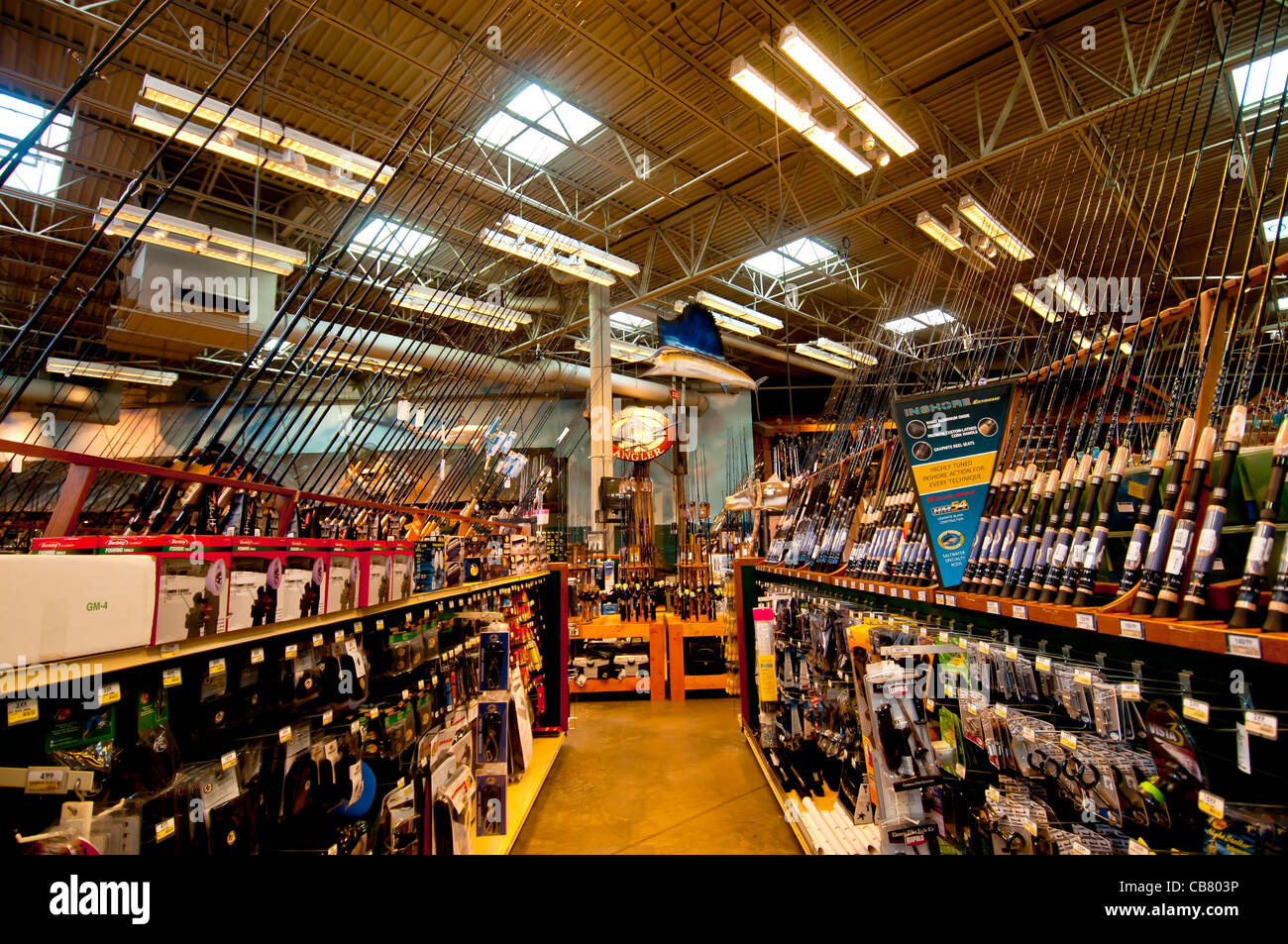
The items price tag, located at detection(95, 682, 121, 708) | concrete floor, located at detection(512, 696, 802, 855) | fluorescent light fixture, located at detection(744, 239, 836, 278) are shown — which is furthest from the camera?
fluorescent light fixture, located at detection(744, 239, 836, 278)

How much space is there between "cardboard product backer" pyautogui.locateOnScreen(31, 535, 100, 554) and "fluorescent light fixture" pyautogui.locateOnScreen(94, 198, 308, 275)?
573 cm

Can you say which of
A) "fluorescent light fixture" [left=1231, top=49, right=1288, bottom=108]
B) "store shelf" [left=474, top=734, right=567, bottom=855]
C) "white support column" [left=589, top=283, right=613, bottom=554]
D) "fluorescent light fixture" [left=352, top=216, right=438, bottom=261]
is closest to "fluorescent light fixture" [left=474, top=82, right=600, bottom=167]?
"fluorescent light fixture" [left=352, top=216, right=438, bottom=261]

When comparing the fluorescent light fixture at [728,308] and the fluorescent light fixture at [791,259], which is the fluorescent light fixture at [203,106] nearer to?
the fluorescent light fixture at [728,308]

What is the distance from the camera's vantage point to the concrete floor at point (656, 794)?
12.6 feet

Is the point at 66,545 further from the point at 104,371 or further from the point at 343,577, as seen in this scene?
the point at 104,371

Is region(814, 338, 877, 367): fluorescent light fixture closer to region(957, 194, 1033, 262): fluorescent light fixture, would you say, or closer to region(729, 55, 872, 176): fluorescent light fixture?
region(957, 194, 1033, 262): fluorescent light fixture

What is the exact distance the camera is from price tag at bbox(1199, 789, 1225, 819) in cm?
134

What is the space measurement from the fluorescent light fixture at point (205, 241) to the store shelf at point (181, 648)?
543 cm

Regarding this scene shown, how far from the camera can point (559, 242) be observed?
7207 millimetres

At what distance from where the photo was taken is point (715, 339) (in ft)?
31.1
